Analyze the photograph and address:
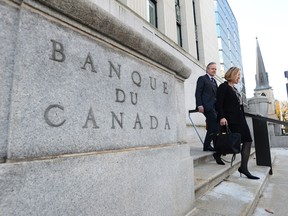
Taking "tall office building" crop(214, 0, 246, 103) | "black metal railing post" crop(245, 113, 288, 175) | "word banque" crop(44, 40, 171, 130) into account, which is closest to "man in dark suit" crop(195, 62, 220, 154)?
"black metal railing post" crop(245, 113, 288, 175)

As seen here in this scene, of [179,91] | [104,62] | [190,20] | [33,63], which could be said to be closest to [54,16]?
[33,63]

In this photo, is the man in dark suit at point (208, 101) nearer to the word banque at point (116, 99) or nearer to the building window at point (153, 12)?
the word banque at point (116, 99)

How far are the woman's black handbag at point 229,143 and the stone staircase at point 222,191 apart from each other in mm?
365

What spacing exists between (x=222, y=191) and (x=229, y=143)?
68 cm

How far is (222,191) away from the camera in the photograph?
294 centimetres

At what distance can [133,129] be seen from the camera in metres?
1.84

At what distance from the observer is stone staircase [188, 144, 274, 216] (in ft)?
7.67

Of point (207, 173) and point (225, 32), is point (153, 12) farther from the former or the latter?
point (225, 32)

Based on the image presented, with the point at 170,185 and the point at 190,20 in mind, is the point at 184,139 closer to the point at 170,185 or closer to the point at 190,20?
the point at 170,185

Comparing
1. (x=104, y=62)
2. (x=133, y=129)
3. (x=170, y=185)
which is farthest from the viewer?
(x=170, y=185)

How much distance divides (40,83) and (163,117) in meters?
1.29

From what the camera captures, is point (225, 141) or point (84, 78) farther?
point (225, 141)

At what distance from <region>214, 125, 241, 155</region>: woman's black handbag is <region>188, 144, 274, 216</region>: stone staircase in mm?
365

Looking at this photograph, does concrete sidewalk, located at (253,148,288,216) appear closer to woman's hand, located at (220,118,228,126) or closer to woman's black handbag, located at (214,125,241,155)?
woman's black handbag, located at (214,125,241,155)
